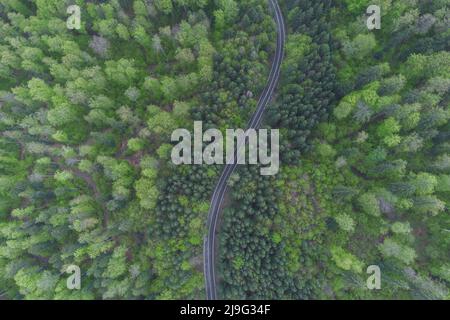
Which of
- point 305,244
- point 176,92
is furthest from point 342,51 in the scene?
point 305,244

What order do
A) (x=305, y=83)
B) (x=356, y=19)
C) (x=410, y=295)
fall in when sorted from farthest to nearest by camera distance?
(x=356, y=19) → (x=305, y=83) → (x=410, y=295)

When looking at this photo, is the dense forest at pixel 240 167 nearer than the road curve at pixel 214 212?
Yes

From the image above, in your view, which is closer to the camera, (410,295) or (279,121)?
(410,295)

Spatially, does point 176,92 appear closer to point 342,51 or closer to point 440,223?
point 342,51

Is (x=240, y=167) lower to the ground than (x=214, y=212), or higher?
higher

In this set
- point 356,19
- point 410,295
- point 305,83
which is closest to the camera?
point 410,295

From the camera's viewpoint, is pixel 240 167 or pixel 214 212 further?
pixel 214 212

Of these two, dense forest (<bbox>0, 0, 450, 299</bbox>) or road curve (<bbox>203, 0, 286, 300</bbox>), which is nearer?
dense forest (<bbox>0, 0, 450, 299</bbox>)

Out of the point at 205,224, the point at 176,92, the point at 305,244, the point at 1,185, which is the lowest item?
the point at 305,244
